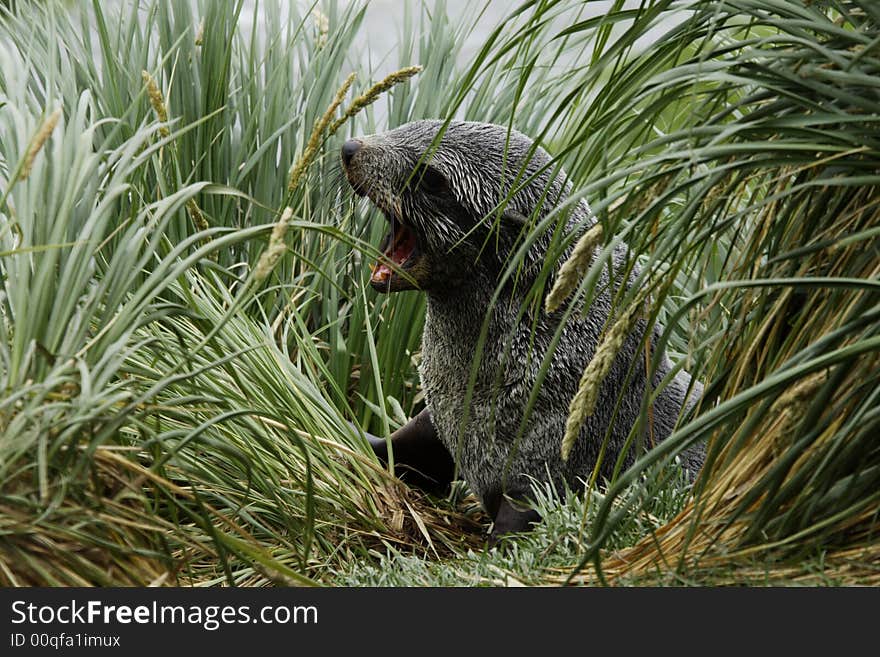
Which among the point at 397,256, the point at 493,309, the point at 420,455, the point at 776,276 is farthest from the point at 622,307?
the point at 420,455

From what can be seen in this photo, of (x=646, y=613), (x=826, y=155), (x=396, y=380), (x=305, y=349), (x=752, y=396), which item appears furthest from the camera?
(x=396, y=380)

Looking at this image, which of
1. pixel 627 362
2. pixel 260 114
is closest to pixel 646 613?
pixel 627 362

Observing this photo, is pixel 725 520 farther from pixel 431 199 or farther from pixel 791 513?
pixel 431 199

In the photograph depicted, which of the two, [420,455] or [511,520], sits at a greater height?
[511,520]

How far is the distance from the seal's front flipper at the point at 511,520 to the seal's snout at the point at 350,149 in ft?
3.05

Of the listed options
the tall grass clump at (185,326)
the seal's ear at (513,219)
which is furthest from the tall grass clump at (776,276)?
the seal's ear at (513,219)

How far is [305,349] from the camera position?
3564mm

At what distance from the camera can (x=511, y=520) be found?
2.76 m

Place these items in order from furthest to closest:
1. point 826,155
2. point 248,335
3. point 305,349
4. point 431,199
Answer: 1. point 305,349
2. point 248,335
3. point 431,199
4. point 826,155

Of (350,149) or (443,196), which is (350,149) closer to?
(350,149)

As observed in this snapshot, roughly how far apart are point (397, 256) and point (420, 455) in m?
0.70

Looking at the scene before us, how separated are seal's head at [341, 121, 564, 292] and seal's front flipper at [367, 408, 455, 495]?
581mm

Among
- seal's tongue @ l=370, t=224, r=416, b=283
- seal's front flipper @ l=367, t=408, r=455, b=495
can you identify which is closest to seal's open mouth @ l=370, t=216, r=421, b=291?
seal's tongue @ l=370, t=224, r=416, b=283

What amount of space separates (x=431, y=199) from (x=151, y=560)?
127cm
